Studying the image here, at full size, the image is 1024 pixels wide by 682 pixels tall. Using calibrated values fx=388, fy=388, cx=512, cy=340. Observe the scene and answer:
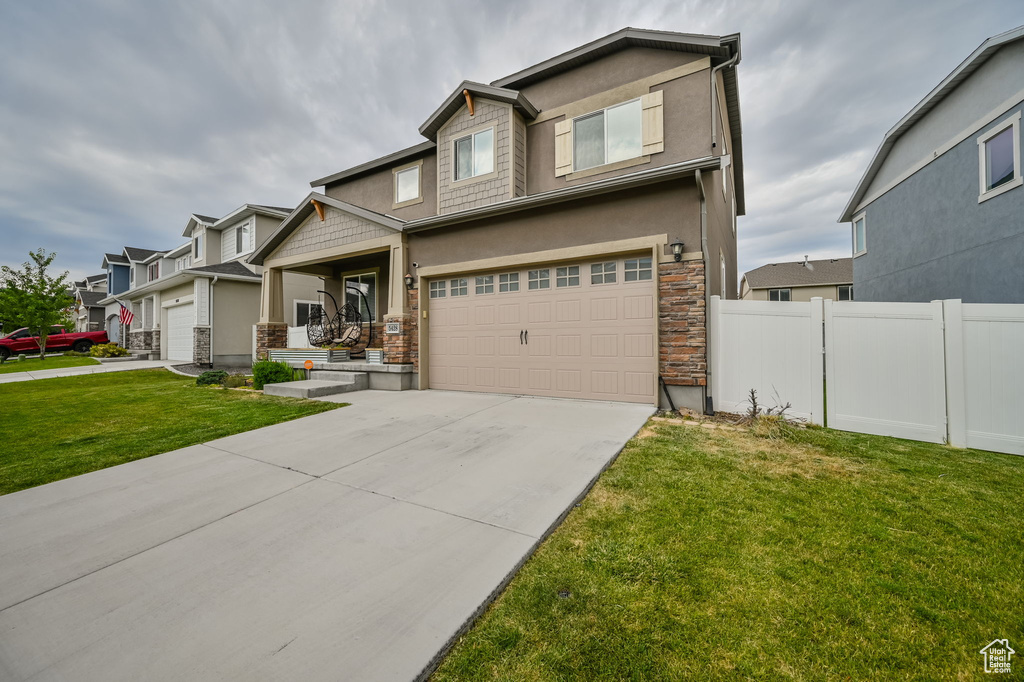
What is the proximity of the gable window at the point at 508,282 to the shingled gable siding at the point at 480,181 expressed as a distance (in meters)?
2.05

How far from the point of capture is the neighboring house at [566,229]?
6.31 meters

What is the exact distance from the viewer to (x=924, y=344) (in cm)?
479

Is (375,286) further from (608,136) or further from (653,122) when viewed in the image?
(653,122)

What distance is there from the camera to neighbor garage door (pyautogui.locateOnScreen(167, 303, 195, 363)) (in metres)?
15.4

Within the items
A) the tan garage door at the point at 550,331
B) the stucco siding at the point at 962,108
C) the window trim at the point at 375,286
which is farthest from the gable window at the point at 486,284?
the stucco siding at the point at 962,108

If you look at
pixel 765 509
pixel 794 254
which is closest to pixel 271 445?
pixel 765 509

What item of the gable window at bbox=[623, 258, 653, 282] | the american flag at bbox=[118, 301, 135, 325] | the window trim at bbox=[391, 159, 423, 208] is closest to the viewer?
the gable window at bbox=[623, 258, 653, 282]

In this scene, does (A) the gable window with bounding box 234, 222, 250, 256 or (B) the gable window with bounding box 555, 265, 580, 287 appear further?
(A) the gable window with bounding box 234, 222, 250, 256

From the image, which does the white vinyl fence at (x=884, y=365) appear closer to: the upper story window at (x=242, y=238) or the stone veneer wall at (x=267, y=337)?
the stone veneer wall at (x=267, y=337)

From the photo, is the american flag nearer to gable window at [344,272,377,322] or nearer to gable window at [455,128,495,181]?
gable window at [344,272,377,322]

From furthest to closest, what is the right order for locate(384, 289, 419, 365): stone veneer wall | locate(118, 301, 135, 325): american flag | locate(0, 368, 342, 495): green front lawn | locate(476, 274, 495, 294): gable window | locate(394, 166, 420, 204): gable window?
locate(118, 301, 135, 325): american flag
locate(394, 166, 420, 204): gable window
locate(384, 289, 419, 365): stone veneer wall
locate(476, 274, 495, 294): gable window
locate(0, 368, 342, 495): green front lawn

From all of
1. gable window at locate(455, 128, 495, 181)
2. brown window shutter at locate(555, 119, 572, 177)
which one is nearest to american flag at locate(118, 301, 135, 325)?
gable window at locate(455, 128, 495, 181)

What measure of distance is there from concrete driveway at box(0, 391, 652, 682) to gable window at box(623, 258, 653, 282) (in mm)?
3035

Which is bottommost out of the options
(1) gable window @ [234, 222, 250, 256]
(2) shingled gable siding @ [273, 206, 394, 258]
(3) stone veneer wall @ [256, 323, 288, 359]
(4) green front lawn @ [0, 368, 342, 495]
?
(4) green front lawn @ [0, 368, 342, 495]
